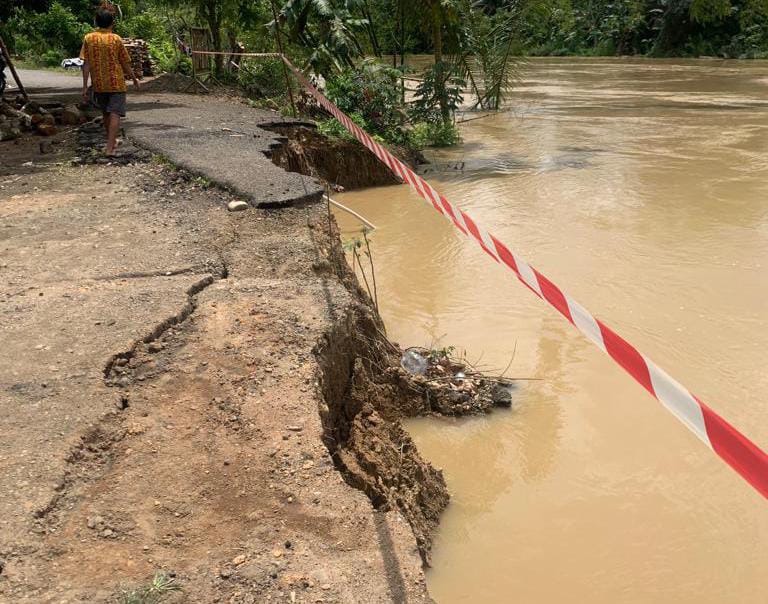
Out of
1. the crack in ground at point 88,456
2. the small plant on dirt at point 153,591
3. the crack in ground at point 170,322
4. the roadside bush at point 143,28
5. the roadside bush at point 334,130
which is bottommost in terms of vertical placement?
the small plant on dirt at point 153,591

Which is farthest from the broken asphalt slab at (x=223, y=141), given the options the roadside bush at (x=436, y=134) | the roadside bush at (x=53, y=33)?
the roadside bush at (x=53, y=33)

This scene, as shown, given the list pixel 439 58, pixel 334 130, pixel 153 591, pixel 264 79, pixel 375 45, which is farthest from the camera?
pixel 375 45

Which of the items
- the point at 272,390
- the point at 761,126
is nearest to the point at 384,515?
the point at 272,390

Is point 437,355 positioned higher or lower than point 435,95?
lower

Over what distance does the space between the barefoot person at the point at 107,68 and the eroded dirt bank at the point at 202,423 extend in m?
2.37

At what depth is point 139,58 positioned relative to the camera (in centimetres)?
1617

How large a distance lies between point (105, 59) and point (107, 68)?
80 millimetres

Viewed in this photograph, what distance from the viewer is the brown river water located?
312 cm

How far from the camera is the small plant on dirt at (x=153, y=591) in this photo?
1.85m

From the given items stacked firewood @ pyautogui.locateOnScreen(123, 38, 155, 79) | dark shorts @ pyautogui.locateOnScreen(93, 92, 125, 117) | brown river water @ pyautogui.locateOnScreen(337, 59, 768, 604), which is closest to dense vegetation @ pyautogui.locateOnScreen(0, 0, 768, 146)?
stacked firewood @ pyautogui.locateOnScreen(123, 38, 155, 79)

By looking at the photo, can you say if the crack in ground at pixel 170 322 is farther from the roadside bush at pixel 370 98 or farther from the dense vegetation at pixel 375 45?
the roadside bush at pixel 370 98

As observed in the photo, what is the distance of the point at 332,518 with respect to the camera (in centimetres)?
218

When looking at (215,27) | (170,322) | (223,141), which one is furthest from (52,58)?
(170,322)

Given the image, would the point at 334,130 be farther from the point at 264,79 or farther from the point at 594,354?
the point at 594,354
